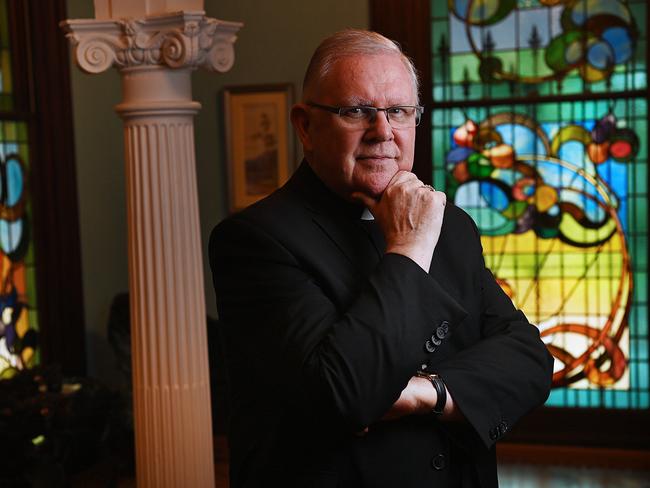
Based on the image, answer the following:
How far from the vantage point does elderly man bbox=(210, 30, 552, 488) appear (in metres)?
1.86

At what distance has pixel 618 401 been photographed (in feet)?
21.1

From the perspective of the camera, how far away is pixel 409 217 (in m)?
2.00

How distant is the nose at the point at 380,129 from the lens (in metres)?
1.99

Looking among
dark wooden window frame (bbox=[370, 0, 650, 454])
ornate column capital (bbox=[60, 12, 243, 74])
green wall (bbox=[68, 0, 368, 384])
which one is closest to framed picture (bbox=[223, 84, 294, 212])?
green wall (bbox=[68, 0, 368, 384])

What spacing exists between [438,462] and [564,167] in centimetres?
467

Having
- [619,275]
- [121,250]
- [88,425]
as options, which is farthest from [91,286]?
[619,275]

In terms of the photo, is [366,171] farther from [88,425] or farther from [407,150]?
[88,425]

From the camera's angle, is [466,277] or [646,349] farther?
[646,349]

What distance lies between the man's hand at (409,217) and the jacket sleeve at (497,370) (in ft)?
0.83

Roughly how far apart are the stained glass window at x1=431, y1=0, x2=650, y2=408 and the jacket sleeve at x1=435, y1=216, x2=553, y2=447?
4.26m

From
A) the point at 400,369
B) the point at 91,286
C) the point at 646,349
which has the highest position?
the point at 400,369

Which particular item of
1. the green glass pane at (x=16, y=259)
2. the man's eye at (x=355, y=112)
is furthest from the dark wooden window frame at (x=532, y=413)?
the man's eye at (x=355, y=112)

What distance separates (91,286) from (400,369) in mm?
5103

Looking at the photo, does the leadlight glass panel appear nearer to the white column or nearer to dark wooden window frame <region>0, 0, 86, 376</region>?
dark wooden window frame <region>0, 0, 86, 376</region>
